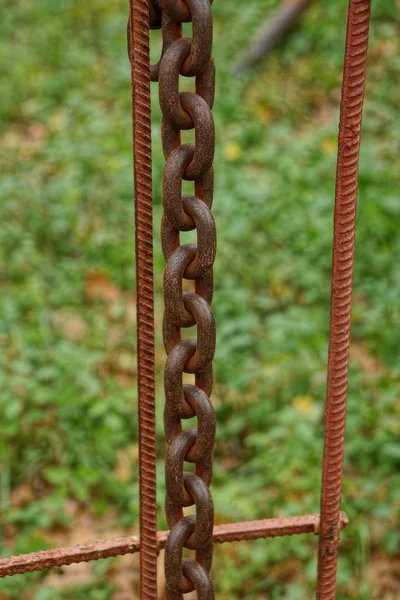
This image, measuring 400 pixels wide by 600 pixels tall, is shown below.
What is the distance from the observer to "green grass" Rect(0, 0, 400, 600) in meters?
2.32

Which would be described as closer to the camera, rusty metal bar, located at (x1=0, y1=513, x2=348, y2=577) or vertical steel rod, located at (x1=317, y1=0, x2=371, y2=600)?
vertical steel rod, located at (x1=317, y1=0, x2=371, y2=600)

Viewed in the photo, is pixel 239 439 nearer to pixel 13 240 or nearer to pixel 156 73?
pixel 13 240

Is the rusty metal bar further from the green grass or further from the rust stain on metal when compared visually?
the green grass

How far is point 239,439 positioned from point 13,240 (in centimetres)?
140

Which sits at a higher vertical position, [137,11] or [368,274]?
[137,11]

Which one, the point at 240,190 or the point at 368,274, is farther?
the point at 240,190

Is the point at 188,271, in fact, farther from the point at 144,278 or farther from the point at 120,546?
the point at 120,546

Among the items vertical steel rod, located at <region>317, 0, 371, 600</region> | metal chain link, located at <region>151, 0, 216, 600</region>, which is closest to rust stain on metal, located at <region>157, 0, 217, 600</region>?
metal chain link, located at <region>151, 0, 216, 600</region>

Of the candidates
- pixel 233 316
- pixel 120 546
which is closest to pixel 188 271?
pixel 120 546

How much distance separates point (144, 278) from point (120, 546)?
15.1 inches

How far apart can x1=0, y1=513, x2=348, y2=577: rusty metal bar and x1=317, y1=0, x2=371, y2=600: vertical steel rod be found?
1.5 inches

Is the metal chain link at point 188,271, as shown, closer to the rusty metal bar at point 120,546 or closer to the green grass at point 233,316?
the rusty metal bar at point 120,546

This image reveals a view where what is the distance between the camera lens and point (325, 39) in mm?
5133

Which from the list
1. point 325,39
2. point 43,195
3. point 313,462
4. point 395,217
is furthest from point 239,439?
point 325,39
